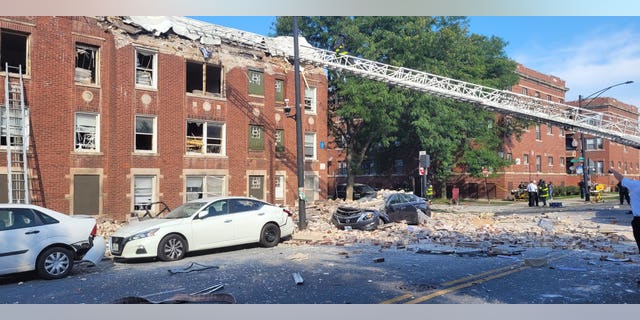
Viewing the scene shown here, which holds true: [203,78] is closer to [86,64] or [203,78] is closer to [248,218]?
[86,64]

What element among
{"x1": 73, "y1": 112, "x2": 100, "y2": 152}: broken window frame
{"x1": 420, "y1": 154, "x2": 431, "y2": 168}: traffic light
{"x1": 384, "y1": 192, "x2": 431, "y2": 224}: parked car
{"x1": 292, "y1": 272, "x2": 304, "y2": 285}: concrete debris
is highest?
{"x1": 73, "y1": 112, "x2": 100, "y2": 152}: broken window frame

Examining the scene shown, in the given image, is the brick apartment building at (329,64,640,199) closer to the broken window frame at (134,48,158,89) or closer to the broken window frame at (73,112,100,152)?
the broken window frame at (134,48,158,89)

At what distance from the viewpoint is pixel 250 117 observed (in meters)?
24.6

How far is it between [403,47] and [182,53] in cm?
1390

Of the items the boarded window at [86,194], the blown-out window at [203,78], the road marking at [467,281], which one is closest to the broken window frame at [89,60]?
the boarded window at [86,194]

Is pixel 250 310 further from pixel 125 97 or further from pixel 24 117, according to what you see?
pixel 125 97

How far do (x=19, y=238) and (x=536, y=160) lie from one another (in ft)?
157

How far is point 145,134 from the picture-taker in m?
21.3

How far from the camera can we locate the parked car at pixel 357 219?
16766 mm

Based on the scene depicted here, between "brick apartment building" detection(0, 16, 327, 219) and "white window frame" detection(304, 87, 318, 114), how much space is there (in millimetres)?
55

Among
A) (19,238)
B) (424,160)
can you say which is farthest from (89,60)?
(424,160)

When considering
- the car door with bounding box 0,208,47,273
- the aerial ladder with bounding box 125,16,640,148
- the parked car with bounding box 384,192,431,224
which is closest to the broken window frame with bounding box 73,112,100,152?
the aerial ladder with bounding box 125,16,640,148

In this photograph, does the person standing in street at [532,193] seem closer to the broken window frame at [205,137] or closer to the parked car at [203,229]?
the broken window frame at [205,137]

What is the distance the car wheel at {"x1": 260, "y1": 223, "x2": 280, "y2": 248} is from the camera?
13.3m
